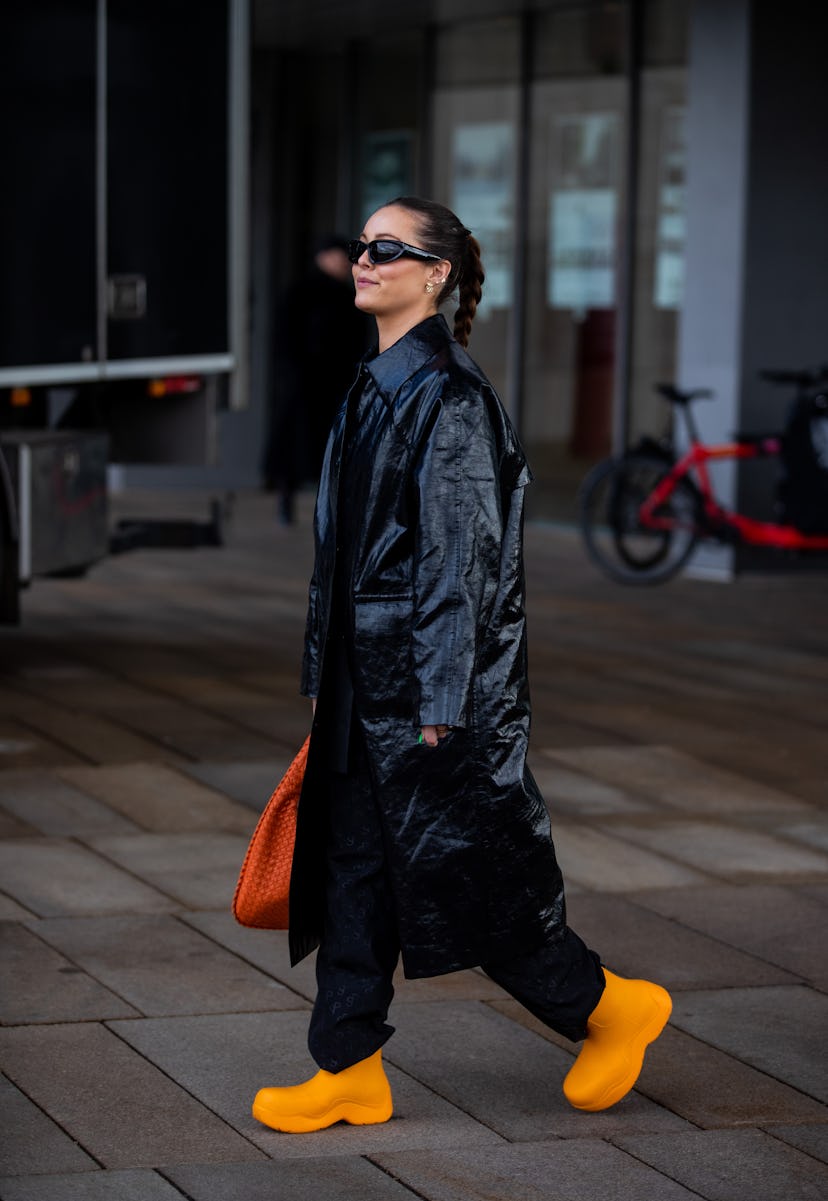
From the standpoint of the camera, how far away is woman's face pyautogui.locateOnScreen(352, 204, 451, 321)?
3.98 m

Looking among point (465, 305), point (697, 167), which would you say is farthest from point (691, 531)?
point (465, 305)

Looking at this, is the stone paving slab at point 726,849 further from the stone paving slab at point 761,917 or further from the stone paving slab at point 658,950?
the stone paving slab at point 658,950

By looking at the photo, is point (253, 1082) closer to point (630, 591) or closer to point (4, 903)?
point (4, 903)

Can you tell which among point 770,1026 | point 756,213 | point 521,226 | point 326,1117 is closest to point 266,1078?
point 326,1117

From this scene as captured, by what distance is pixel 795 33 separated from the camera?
13.4m

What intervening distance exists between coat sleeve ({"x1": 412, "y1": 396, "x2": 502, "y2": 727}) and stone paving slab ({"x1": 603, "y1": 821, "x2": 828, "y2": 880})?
2401 mm

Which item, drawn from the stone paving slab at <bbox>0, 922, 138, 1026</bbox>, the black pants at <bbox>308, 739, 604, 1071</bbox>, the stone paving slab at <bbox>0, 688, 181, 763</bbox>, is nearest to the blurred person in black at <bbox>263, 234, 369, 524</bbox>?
the stone paving slab at <bbox>0, 688, 181, 763</bbox>

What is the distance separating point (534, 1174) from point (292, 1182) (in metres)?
0.42

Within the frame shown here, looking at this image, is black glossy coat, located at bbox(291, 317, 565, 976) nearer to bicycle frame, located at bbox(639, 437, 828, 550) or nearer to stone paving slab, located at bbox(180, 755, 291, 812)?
stone paving slab, located at bbox(180, 755, 291, 812)

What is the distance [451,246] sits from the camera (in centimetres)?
402

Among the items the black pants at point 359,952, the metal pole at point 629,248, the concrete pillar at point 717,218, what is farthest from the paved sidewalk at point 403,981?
the metal pole at point 629,248

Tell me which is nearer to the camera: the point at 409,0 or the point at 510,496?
the point at 510,496

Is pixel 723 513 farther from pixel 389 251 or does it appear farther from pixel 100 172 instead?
pixel 389 251

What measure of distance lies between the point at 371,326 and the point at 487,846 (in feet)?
43.9
